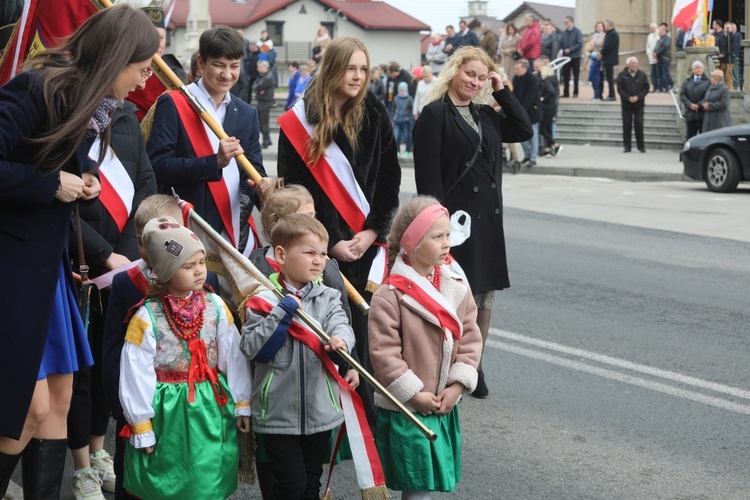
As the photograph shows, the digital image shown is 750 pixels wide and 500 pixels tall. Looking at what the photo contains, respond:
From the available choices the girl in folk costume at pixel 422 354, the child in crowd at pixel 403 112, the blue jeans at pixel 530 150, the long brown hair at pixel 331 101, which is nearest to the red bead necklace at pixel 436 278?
the girl in folk costume at pixel 422 354

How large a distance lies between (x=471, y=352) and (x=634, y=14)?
39.1 meters

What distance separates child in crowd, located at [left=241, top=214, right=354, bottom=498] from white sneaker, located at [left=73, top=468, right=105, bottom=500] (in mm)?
929

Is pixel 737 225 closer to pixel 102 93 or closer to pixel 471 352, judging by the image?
pixel 471 352

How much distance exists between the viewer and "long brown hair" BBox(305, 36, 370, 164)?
5348 millimetres

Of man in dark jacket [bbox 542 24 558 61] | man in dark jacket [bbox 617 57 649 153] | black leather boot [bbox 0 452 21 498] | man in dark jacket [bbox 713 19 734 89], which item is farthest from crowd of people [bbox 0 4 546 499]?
man in dark jacket [bbox 542 24 558 61]

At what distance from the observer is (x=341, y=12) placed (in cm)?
7519

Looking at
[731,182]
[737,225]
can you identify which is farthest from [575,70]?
[737,225]

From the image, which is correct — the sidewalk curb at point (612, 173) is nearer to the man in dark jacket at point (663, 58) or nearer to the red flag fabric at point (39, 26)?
the man in dark jacket at point (663, 58)

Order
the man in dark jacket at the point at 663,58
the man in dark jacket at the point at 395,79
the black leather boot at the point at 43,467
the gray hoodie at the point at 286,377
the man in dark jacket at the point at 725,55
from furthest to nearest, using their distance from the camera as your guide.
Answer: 1. the man in dark jacket at the point at 663,58
2. the man in dark jacket at the point at 725,55
3. the man in dark jacket at the point at 395,79
4. the gray hoodie at the point at 286,377
5. the black leather boot at the point at 43,467

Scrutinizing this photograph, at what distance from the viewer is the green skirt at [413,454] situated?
444 centimetres

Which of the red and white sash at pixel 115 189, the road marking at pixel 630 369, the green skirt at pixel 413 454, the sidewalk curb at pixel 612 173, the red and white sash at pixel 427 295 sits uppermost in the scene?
the red and white sash at pixel 115 189

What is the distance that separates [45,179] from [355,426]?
1.51 m

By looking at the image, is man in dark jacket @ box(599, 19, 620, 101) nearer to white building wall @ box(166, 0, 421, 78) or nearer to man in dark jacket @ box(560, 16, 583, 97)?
man in dark jacket @ box(560, 16, 583, 97)

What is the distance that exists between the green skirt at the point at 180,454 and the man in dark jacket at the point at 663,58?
101 ft
